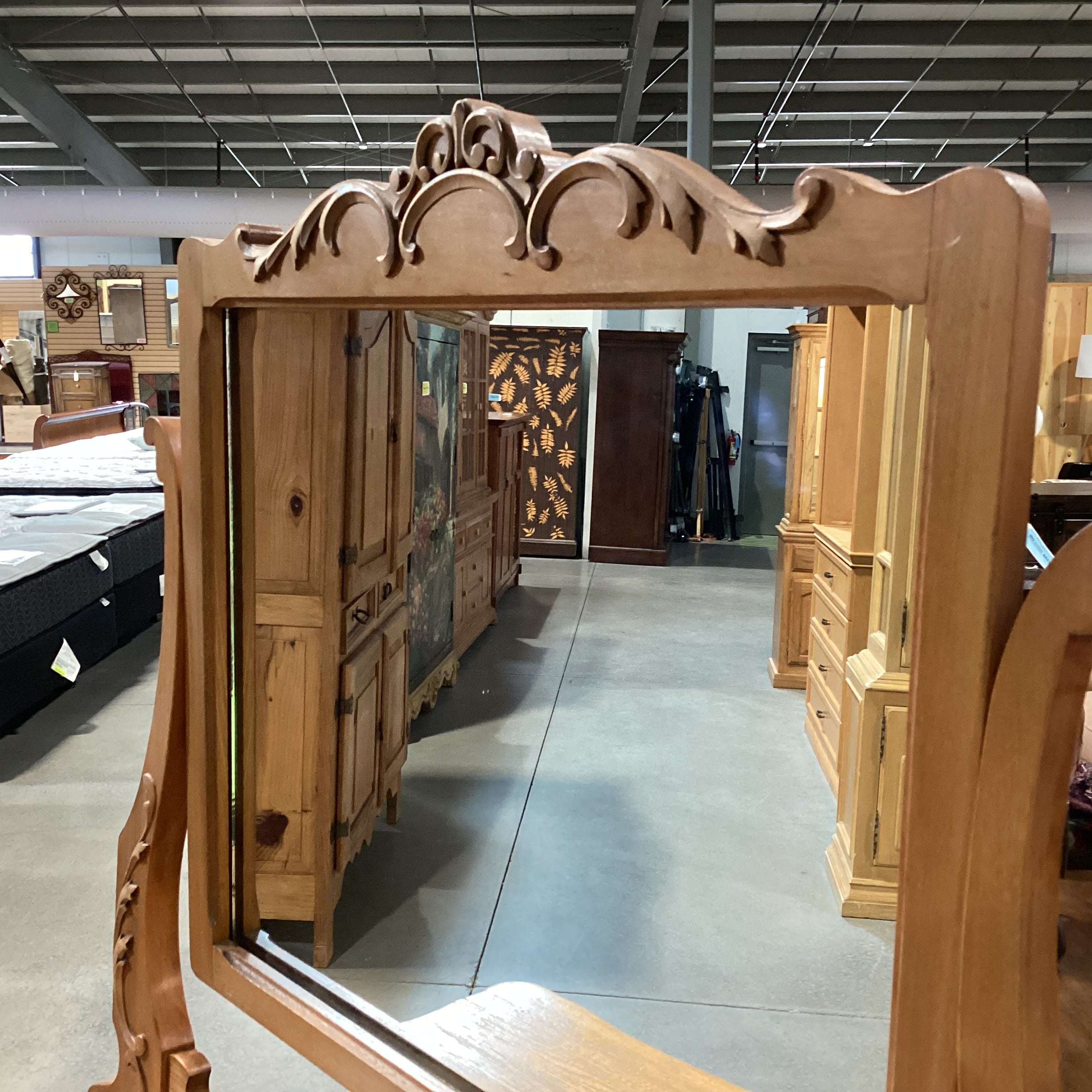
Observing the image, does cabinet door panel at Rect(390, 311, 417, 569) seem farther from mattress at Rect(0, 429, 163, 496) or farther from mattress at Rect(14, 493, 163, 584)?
mattress at Rect(0, 429, 163, 496)

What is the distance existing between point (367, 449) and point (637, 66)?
6.39m

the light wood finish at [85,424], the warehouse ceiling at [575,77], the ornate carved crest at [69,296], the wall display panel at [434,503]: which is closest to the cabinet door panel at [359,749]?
the wall display panel at [434,503]

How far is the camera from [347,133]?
30.5 ft

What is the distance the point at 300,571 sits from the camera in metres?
1.15

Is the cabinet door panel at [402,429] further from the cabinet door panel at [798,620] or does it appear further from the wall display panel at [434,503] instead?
the cabinet door panel at [798,620]

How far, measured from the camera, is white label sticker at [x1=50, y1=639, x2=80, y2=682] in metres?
3.83

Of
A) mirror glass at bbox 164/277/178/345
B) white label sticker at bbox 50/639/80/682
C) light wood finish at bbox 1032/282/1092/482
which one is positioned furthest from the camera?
mirror glass at bbox 164/277/178/345

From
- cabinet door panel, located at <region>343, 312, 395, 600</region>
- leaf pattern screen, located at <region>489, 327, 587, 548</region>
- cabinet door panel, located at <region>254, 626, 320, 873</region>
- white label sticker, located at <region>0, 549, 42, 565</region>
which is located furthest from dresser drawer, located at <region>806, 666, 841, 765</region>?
leaf pattern screen, located at <region>489, 327, 587, 548</region>

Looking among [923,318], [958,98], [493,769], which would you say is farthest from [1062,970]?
[958,98]

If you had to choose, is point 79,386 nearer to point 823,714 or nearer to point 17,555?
point 17,555

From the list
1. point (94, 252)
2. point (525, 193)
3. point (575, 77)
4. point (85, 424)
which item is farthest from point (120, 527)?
point (94, 252)

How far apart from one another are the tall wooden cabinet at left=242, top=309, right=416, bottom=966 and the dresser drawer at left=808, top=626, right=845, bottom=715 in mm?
2366

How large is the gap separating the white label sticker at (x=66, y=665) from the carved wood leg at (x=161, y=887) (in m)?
2.99

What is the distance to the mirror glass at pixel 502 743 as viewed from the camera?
3.56 feet
